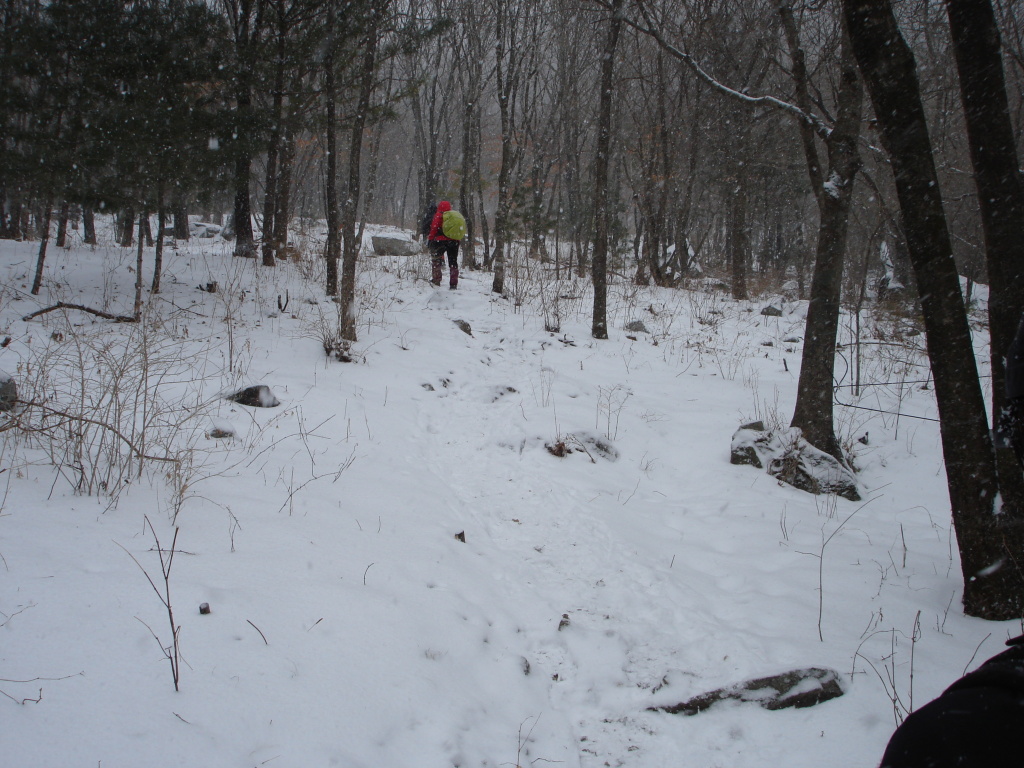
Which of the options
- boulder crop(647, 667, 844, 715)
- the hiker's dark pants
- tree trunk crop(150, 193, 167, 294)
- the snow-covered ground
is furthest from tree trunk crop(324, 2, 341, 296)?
boulder crop(647, 667, 844, 715)

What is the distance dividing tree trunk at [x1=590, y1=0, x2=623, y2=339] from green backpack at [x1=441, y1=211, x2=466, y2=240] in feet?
11.2

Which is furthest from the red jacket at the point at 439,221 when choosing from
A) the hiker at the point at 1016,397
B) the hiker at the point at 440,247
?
the hiker at the point at 1016,397

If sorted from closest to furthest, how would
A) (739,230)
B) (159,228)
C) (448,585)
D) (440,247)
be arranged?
(448,585)
(159,228)
(440,247)
(739,230)

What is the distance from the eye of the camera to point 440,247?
37.1ft

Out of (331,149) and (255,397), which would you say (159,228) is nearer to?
(331,149)

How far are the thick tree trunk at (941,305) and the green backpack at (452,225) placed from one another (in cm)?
900

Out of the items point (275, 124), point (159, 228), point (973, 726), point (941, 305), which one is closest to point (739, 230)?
point (275, 124)

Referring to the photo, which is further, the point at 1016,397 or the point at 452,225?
the point at 452,225

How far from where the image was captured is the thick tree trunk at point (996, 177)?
235 centimetres

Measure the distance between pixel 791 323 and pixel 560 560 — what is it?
9.63 meters

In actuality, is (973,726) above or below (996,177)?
below

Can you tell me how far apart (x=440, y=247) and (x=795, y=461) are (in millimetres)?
8618

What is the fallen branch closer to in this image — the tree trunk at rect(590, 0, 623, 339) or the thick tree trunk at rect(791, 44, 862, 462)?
the tree trunk at rect(590, 0, 623, 339)

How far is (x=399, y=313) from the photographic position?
9.22 metres
